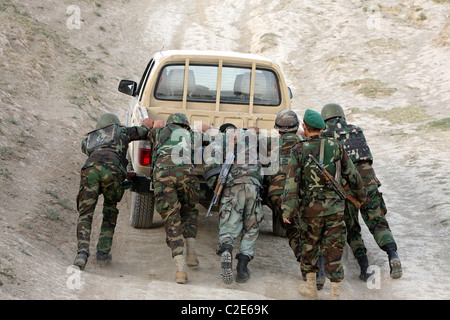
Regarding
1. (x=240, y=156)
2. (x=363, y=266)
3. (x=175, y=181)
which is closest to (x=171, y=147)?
(x=175, y=181)

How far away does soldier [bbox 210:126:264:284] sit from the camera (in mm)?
6219

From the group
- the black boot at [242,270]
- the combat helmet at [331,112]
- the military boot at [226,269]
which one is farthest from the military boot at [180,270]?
the combat helmet at [331,112]

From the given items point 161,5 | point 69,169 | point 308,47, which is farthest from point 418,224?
point 161,5

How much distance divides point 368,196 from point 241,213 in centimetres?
142

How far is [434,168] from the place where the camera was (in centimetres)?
1052

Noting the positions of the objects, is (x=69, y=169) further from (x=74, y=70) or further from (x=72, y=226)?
(x=74, y=70)

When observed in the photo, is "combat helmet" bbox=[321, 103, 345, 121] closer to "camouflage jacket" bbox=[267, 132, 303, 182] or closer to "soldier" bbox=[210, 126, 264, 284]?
"camouflage jacket" bbox=[267, 132, 303, 182]

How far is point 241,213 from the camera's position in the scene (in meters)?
6.24

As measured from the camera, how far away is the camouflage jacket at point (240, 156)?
20.7ft

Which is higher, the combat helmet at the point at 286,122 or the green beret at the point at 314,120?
the green beret at the point at 314,120

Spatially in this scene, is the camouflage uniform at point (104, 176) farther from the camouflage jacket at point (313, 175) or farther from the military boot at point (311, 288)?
the military boot at point (311, 288)

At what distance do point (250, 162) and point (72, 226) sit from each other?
2.56 meters

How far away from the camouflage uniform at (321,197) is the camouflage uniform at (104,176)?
1910 millimetres

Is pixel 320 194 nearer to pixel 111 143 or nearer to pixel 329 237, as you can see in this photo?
pixel 329 237
